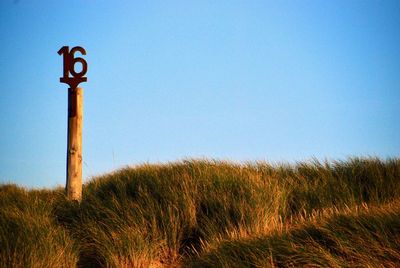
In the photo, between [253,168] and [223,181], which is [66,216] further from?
[253,168]

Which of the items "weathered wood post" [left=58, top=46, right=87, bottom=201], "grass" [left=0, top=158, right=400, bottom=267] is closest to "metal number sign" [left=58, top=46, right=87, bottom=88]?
"weathered wood post" [left=58, top=46, right=87, bottom=201]

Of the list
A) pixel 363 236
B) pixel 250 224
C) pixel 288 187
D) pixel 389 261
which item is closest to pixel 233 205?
pixel 250 224

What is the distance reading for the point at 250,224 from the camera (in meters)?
6.76

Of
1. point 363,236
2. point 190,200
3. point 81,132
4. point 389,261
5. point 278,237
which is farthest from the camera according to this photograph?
point 81,132

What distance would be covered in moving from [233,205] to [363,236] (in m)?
2.36

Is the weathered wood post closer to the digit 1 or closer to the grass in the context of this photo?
the digit 1

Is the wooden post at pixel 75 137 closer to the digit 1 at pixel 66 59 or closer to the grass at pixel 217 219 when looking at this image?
the digit 1 at pixel 66 59

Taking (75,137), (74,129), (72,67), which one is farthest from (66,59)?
(75,137)

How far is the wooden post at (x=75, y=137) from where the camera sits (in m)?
9.15

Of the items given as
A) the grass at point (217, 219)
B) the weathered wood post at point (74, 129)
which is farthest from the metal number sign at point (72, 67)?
the grass at point (217, 219)

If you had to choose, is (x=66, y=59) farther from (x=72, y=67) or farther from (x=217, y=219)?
(x=217, y=219)

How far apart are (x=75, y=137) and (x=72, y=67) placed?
1455 millimetres

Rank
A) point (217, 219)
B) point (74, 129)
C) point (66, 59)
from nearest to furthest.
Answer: point (217, 219) → point (74, 129) → point (66, 59)

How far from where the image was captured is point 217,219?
711cm
